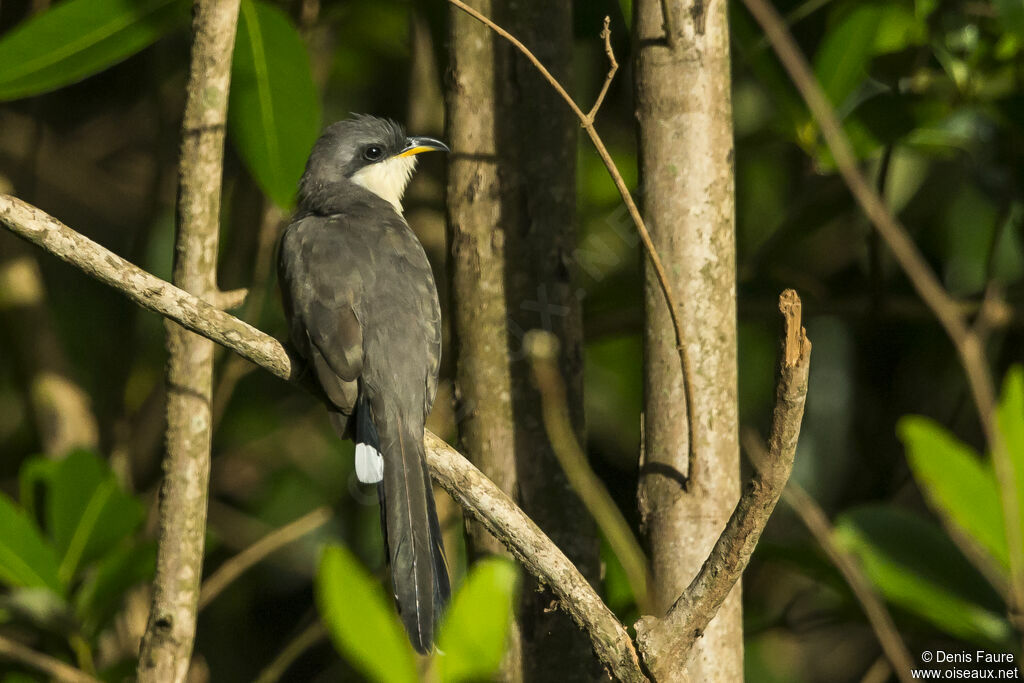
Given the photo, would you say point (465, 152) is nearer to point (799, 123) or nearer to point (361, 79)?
point (799, 123)

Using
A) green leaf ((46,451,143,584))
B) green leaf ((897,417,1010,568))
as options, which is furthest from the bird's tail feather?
green leaf ((897,417,1010,568))

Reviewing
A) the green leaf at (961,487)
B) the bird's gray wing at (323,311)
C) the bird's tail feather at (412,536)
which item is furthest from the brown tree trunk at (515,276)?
the green leaf at (961,487)

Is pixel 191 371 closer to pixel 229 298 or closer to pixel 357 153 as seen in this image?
pixel 229 298

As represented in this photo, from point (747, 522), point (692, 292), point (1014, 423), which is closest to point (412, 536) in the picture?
point (692, 292)

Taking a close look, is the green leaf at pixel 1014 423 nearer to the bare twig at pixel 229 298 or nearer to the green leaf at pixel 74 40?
the bare twig at pixel 229 298

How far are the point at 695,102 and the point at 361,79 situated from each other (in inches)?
147

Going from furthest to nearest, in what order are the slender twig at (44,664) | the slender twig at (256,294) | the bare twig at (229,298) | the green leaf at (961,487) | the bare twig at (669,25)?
the slender twig at (256,294) < the slender twig at (44,664) < the bare twig at (229,298) < the green leaf at (961,487) < the bare twig at (669,25)

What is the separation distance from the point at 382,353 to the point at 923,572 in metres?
1.59

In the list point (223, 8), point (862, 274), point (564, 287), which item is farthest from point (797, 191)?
point (223, 8)

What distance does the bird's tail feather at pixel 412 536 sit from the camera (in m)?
2.56

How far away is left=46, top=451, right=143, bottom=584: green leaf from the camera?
340 centimetres

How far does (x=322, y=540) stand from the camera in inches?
206

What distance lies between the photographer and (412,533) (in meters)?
2.72

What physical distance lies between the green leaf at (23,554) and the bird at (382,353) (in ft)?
3.39
